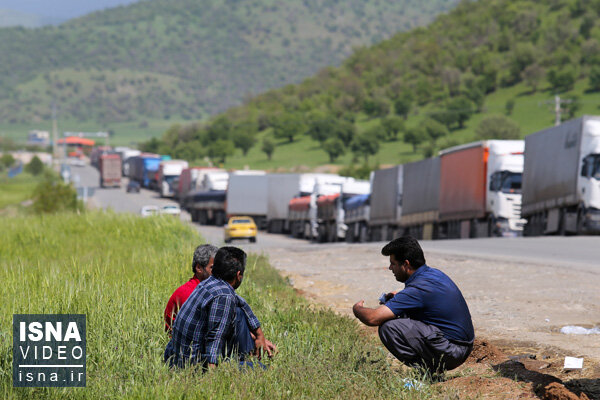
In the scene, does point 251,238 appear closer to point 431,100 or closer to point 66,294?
point 66,294

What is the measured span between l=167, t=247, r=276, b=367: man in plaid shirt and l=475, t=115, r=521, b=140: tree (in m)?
112

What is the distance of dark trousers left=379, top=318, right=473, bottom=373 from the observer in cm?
715

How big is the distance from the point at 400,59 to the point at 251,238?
482ft

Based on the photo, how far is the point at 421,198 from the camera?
121 feet

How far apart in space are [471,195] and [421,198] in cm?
557

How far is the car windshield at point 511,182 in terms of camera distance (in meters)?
30.4

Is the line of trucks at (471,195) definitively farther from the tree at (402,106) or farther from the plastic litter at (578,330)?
the tree at (402,106)

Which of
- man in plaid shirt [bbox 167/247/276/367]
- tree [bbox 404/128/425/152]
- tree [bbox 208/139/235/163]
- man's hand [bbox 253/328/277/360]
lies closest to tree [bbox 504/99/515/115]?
tree [bbox 404/128/425/152]

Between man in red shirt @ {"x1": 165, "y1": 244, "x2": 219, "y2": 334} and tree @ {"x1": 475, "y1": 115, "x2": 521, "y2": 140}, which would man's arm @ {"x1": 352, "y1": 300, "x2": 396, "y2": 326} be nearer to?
man in red shirt @ {"x1": 165, "y1": 244, "x2": 219, "y2": 334}

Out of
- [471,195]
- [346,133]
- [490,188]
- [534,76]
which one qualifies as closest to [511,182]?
[490,188]

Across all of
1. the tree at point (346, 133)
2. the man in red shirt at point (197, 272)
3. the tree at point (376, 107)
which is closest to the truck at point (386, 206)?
the man in red shirt at point (197, 272)

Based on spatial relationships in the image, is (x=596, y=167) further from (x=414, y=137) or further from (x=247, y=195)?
(x=414, y=137)

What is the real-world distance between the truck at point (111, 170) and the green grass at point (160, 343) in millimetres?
91827

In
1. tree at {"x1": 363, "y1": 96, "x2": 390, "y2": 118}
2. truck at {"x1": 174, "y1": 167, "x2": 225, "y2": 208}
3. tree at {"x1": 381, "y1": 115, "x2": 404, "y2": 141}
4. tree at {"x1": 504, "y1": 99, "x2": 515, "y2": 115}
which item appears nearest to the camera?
truck at {"x1": 174, "y1": 167, "x2": 225, "y2": 208}
